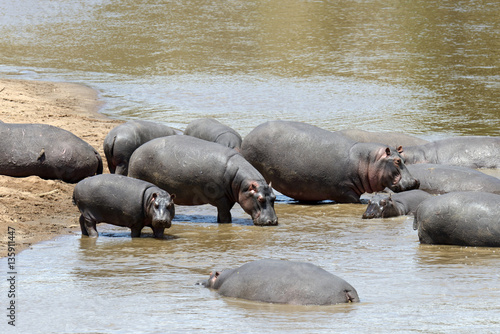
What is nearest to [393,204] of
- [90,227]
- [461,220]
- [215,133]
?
[461,220]

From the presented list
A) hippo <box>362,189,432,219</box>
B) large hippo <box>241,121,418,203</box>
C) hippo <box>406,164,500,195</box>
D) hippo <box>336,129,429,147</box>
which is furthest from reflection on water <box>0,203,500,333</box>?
hippo <box>336,129,429,147</box>

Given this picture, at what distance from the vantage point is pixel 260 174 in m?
8.96

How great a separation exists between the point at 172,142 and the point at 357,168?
2.31m

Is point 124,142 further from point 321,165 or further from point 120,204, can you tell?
point 120,204

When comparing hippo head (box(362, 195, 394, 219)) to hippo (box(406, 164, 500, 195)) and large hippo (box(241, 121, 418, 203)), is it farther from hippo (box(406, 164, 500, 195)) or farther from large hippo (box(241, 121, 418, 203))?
hippo (box(406, 164, 500, 195))

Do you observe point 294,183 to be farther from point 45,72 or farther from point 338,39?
point 338,39

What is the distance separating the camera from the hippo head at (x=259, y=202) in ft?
28.3

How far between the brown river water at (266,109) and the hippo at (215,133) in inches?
47.9

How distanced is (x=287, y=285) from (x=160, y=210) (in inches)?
105

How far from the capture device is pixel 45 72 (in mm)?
20875

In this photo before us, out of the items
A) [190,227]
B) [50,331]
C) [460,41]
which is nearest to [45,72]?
[460,41]

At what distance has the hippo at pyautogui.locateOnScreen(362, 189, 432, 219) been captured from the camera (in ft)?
29.4

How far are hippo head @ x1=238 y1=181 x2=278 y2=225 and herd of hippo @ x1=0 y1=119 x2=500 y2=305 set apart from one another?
0.01 metres

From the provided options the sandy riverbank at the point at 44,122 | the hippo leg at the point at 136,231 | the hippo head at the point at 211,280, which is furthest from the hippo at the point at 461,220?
the sandy riverbank at the point at 44,122
